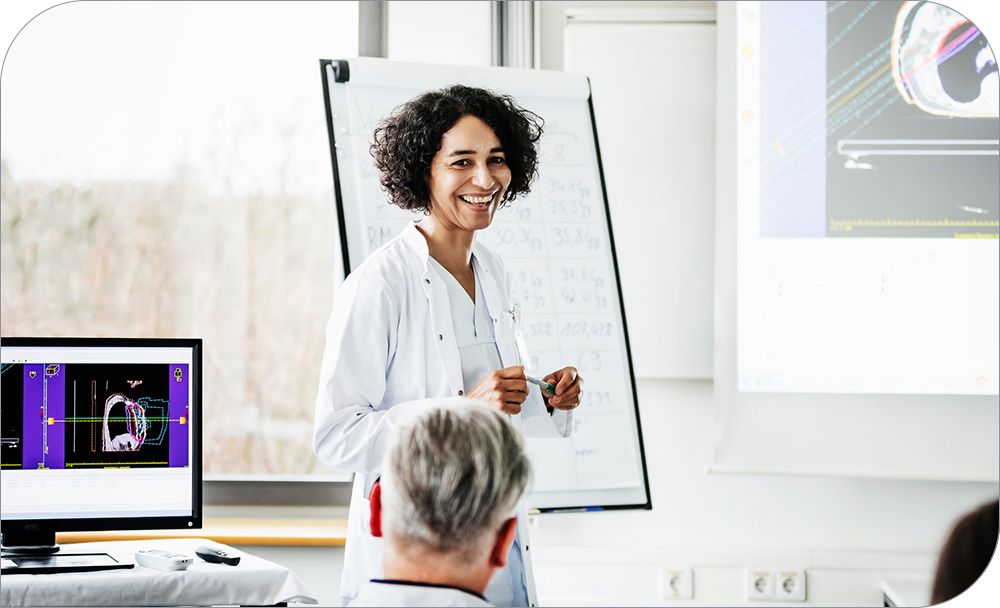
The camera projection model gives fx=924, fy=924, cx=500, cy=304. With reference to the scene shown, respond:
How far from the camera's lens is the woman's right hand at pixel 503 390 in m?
1.60

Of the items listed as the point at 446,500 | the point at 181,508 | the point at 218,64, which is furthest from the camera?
the point at 218,64

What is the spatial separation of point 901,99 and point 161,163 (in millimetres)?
2077

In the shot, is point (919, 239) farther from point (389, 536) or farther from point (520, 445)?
point (389, 536)

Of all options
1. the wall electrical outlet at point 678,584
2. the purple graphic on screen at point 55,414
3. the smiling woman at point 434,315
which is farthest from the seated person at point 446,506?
the wall electrical outlet at point 678,584

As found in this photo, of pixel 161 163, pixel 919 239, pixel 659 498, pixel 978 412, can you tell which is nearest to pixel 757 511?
pixel 659 498

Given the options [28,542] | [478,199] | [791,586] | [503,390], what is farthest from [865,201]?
[28,542]

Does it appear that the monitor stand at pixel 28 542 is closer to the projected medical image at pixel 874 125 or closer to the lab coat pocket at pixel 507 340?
the lab coat pocket at pixel 507 340

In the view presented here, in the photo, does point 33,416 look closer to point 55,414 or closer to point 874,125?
point 55,414

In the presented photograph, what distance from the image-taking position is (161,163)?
8.95 feet

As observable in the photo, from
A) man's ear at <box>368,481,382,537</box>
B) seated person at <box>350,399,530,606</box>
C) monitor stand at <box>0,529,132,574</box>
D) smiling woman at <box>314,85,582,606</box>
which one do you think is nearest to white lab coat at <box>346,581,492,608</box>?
seated person at <box>350,399,530,606</box>

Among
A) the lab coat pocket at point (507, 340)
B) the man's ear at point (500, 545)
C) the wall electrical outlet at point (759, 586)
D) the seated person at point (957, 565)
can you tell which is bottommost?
the wall electrical outlet at point (759, 586)

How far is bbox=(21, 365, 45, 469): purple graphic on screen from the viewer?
1.67m

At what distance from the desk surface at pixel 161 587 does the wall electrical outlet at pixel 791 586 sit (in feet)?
4.63

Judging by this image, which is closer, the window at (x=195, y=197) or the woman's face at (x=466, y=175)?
the woman's face at (x=466, y=175)
